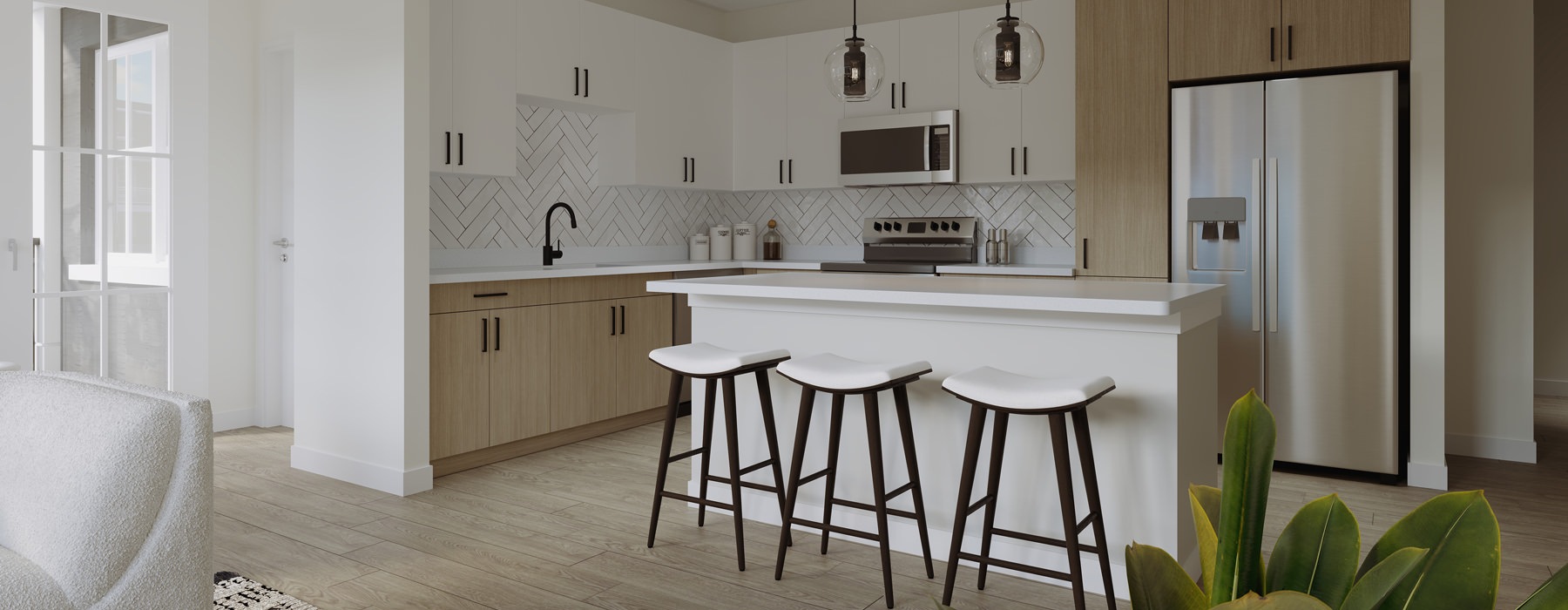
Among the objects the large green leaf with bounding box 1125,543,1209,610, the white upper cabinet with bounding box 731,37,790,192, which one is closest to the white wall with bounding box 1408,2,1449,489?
the white upper cabinet with bounding box 731,37,790,192

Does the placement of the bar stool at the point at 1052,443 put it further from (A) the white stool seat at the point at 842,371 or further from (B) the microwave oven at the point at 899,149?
(B) the microwave oven at the point at 899,149

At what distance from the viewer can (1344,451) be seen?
13.0ft

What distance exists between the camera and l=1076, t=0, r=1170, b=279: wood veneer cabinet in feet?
13.9

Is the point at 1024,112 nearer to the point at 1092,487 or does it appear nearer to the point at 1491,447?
the point at 1491,447

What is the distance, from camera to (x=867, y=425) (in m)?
2.73

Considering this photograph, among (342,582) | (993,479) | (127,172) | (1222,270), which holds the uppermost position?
(127,172)

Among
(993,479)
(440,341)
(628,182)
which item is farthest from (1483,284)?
(440,341)

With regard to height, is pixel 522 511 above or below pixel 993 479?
below

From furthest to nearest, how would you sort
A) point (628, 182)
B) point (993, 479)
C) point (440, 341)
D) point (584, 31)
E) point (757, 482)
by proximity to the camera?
point (628, 182) → point (584, 31) → point (440, 341) → point (757, 482) → point (993, 479)

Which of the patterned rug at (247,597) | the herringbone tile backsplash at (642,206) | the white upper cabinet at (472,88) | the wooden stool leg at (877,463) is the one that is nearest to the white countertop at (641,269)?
the herringbone tile backsplash at (642,206)

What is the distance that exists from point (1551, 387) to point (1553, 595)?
7168 millimetres

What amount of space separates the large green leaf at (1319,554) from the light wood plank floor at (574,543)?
6.74 feet

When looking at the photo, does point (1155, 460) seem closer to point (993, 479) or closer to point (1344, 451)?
point (993, 479)

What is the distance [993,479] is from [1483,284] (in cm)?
329
